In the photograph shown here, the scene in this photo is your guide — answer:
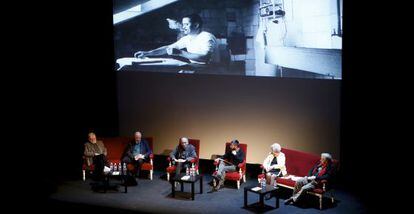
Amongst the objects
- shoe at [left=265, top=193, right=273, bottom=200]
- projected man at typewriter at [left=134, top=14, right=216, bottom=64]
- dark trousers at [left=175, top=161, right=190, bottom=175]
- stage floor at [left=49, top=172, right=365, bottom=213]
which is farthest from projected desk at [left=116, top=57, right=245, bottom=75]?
shoe at [left=265, top=193, right=273, bottom=200]

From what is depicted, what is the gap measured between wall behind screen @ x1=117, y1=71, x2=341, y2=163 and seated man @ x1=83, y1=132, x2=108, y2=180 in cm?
90

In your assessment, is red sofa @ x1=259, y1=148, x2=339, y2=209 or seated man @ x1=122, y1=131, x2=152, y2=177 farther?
seated man @ x1=122, y1=131, x2=152, y2=177


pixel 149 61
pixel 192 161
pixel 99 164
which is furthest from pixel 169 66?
pixel 99 164

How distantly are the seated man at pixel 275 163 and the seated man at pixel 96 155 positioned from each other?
258 centimetres

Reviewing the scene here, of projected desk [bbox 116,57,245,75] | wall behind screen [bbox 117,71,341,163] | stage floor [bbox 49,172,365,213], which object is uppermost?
projected desk [bbox 116,57,245,75]

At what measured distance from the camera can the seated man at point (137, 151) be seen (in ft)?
31.5

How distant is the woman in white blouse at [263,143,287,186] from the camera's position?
8.80m

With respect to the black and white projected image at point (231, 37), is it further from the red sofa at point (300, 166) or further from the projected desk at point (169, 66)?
the red sofa at point (300, 166)

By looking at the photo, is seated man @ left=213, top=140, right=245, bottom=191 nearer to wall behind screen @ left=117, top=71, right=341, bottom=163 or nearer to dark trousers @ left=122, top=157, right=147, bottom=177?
wall behind screen @ left=117, top=71, right=341, bottom=163

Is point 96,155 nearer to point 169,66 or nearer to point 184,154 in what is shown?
point 184,154

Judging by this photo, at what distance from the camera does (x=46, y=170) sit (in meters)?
10.3

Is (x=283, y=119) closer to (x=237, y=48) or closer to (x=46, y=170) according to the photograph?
(x=237, y=48)

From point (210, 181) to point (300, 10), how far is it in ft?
10.2

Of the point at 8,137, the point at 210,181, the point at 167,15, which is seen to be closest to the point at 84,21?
the point at 167,15
